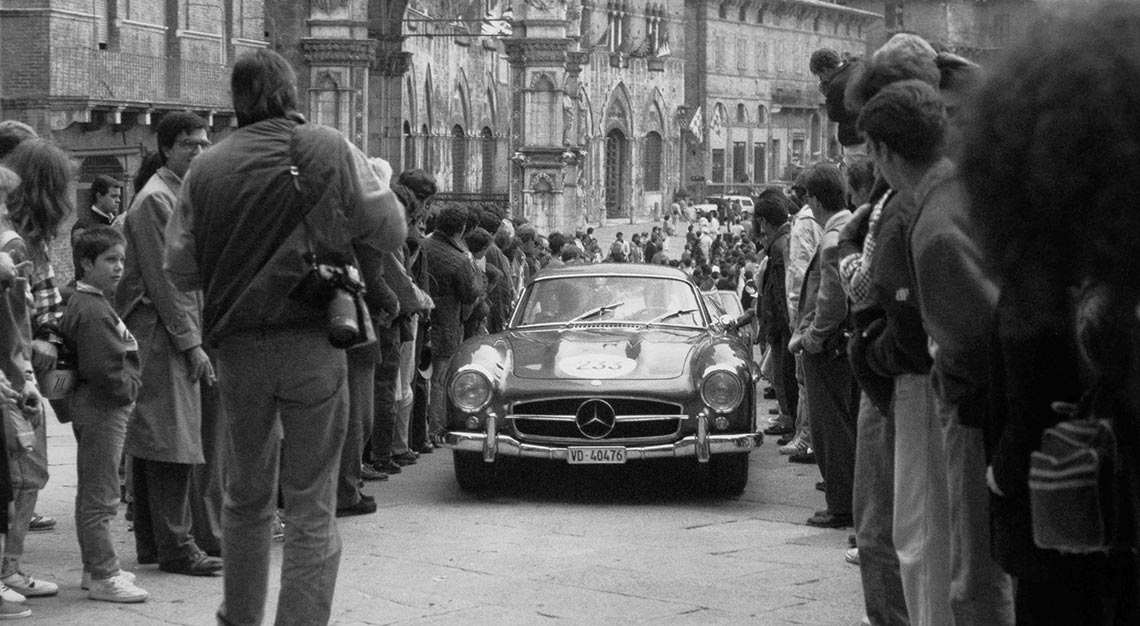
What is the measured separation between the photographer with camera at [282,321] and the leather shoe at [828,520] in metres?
4.20

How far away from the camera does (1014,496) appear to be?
11.7 feet

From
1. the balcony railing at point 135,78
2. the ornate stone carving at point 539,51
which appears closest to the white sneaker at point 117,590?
the balcony railing at point 135,78

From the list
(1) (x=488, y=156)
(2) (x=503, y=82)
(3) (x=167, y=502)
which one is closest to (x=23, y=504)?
(3) (x=167, y=502)

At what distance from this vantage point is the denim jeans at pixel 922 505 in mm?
5312

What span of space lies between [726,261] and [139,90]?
1007 cm

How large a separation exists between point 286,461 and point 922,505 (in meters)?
1.89

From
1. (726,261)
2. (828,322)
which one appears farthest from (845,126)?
(726,261)

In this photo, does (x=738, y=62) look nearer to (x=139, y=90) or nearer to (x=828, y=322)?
(x=139, y=90)

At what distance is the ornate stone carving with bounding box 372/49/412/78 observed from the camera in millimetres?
35031

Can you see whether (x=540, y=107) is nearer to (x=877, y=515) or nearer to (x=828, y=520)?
(x=828, y=520)

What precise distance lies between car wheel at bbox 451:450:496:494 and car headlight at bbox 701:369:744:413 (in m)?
1.31

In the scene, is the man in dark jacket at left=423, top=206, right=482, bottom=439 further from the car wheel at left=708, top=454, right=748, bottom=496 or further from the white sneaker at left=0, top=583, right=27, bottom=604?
the white sneaker at left=0, top=583, right=27, bottom=604

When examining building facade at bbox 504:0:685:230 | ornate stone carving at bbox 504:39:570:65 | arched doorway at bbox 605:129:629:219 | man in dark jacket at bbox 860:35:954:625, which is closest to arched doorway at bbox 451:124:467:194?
building facade at bbox 504:0:685:230

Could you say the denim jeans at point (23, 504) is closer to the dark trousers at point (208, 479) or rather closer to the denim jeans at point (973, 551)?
the dark trousers at point (208, 479)
